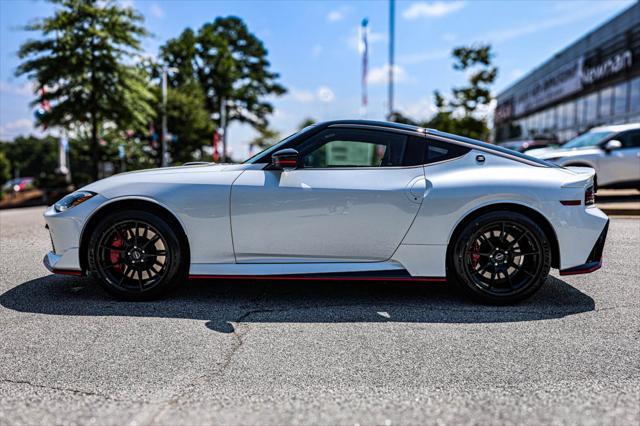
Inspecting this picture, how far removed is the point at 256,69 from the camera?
55.9m

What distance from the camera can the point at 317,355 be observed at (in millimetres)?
3041

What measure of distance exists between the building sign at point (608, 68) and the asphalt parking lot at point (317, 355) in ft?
82.8

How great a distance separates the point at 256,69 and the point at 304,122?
51.7 feet

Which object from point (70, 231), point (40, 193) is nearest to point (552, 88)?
point (40, 193)

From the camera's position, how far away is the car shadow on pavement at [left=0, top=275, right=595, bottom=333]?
12.4ft

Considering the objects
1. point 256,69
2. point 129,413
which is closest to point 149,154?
point 256,69

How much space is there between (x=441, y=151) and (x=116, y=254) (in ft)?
8.54

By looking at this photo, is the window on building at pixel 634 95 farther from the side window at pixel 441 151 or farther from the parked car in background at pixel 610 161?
the side window at pixel 441 151

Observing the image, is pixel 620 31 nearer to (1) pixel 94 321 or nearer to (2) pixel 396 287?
(2) pixel 396 287

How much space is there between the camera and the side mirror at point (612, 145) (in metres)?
11.2

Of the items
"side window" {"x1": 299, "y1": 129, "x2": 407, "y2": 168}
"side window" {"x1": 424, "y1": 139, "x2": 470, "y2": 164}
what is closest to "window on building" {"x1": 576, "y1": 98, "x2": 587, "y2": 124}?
"side window" {"x1": 424, "y1": 139, "x2": 470, "y2": 164}

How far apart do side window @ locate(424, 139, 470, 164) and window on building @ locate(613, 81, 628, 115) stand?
26362 mm

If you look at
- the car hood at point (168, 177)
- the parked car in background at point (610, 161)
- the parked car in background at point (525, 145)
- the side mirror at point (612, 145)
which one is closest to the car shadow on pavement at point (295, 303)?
the car hood at point (168, 177)

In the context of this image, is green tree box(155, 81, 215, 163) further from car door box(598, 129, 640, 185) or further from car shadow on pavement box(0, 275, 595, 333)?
car shadow on pavement box(0, 275, 595, 333)
